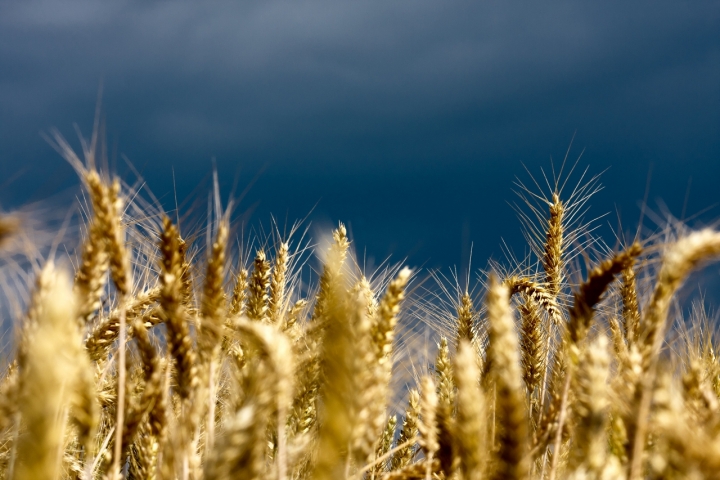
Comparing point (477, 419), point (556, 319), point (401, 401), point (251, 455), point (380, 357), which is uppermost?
point (556, 319)

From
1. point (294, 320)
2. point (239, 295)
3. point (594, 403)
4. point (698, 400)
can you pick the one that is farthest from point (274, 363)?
point (294, 320)

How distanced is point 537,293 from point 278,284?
1575 mm

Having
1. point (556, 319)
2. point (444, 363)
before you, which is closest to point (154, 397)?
point (444, 363)

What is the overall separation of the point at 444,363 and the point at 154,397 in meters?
1.68

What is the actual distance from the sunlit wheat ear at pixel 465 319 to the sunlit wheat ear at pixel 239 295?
1334 mm

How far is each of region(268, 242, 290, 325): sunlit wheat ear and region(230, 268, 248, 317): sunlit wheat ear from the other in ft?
0.53

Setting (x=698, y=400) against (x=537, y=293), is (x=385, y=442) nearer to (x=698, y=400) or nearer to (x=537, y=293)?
(x=537, y=293)

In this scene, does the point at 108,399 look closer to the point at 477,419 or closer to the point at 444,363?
the point at 444,363

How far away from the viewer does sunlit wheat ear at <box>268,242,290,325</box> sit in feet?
11.6

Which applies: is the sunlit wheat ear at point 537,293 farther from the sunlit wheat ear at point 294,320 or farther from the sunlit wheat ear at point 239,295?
the sunlit wheat ear at point 239,295

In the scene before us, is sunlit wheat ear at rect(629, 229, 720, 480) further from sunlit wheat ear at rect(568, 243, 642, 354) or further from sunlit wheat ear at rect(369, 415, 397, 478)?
sunlit wheat ear at rect(369, 415, 397, 478)

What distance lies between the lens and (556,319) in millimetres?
3914

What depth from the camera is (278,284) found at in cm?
379

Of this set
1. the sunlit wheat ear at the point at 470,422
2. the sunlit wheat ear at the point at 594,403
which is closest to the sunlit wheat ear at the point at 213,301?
the sunlit wheat ear at the point at 470,422
